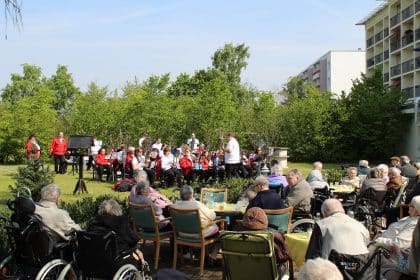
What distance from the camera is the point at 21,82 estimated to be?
48531mm

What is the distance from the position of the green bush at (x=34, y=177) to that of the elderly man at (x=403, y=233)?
689cm

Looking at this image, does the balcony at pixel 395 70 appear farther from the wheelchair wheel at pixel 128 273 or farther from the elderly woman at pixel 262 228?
the wheelchair wheel at pixel 128 273

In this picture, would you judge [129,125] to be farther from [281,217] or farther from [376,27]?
[376,27]

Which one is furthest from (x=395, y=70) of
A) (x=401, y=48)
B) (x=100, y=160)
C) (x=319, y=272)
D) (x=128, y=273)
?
(x=319, y=272)

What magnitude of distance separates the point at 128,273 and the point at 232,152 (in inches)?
434

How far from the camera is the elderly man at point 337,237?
16.0ft

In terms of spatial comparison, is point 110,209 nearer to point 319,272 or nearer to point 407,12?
point 319,272

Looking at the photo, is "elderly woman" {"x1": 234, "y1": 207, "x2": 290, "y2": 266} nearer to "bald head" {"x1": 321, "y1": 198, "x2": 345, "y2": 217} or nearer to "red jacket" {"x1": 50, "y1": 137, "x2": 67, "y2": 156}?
"bald head" {"x1": 321, "y1": 198, "x2": 345, "y2": 217}

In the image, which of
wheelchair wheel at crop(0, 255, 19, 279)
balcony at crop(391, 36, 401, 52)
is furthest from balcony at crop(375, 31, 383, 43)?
wheelchair wheel at crop(0, 255, 19, 279)

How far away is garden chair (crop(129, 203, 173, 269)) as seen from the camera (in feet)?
23.2

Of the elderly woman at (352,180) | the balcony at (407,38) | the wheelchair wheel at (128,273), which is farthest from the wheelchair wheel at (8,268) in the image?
the balcony at (407,38)

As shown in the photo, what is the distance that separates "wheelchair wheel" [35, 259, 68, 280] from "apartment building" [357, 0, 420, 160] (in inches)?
1228

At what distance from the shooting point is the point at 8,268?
588 centimetres

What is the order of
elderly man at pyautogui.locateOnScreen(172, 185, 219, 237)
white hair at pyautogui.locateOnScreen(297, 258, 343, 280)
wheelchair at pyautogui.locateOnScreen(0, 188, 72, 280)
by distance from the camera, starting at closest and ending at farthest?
white hair at pyautogui.locateOnScreen(297, 258, 343, 280) → wheelchair at pyautogui.locateOnScreen(0, 188, 72, 280) → elderly man at pyautogui.locateOnScreen(172, 185, 219, 237)
